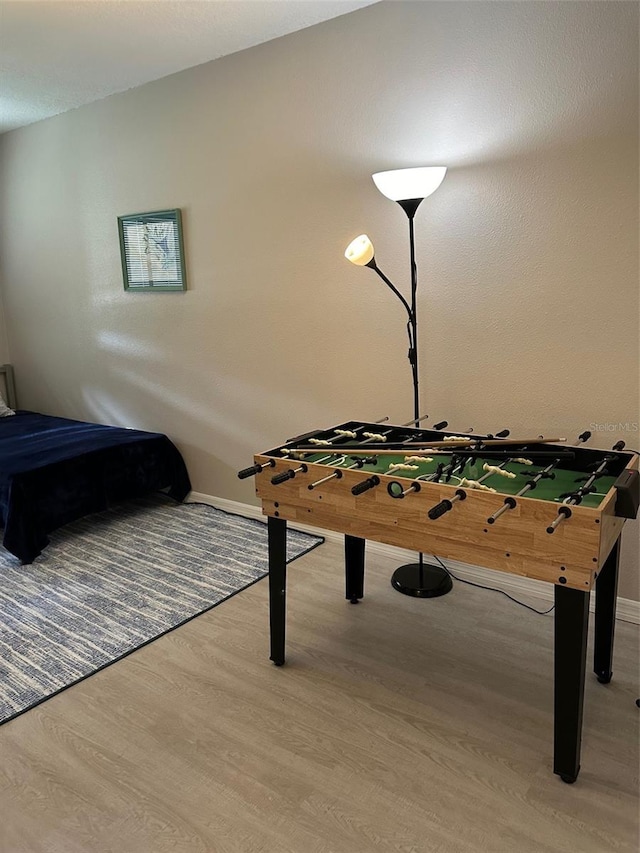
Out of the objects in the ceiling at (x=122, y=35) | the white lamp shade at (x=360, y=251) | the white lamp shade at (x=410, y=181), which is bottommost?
the white lamp shade at (x=360, y=251)

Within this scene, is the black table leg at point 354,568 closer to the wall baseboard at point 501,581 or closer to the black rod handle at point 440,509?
the wall baseboard at point 501,581

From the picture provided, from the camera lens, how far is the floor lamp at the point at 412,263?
256 centimetres

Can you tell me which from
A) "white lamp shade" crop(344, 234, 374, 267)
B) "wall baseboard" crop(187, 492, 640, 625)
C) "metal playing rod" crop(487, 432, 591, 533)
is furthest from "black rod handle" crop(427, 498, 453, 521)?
"white lamp shade" crop(344, 234, 374, 267)

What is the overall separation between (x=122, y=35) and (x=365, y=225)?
151 cm

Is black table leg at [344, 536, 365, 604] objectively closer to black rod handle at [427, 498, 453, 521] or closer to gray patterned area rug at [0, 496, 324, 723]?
gray patterned area rug at [0, 496, 324, 723]

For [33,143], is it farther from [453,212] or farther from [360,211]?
[453,212]

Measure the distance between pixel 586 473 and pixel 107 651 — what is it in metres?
1.89

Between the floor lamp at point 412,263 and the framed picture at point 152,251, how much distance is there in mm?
1409

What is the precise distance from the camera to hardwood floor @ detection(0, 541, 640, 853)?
168 centimetres

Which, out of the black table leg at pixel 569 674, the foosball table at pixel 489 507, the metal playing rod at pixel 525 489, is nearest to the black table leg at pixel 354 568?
the foosball table at pixel 489 507

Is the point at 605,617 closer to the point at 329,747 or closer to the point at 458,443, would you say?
the point at 458,443

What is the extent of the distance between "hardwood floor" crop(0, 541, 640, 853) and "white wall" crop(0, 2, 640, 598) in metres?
0.83

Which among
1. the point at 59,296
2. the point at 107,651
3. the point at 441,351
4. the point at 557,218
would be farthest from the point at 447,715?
the point at 59,296

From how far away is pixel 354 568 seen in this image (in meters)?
2.80
